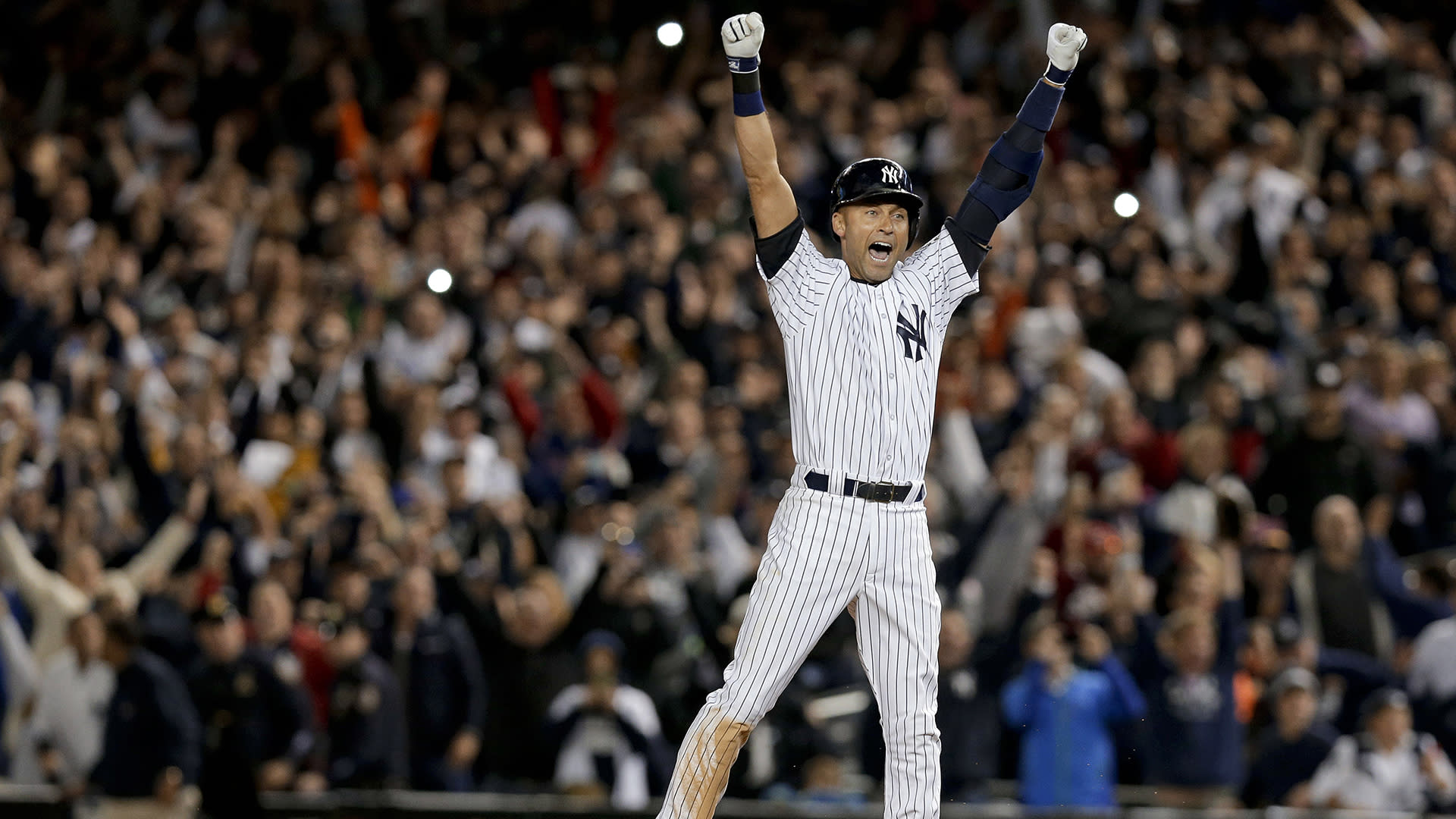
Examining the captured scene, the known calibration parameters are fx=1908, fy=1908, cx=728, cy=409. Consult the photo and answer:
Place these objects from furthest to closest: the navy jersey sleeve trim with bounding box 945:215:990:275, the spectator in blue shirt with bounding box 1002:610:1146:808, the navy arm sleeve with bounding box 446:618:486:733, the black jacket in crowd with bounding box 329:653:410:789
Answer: the navy arm sleeve with bounding box 446:618:486:733
the black jacket in crowd with bounding box 329:653:410:789
the spectator in blue shirt with bounding box 1002:610:1146:808
the navy jersey sleeve trim with bounding box 945:215:990:275

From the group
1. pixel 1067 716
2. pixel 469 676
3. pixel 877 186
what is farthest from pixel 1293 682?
pixel 877 186

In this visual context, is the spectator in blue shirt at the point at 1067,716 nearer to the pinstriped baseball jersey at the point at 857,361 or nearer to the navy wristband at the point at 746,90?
A: the pinstriped baseball jersey at the point at 857,361

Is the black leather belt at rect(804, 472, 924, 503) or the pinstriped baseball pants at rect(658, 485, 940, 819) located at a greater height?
the black leather belt at rect(804, 472, 924, 503)

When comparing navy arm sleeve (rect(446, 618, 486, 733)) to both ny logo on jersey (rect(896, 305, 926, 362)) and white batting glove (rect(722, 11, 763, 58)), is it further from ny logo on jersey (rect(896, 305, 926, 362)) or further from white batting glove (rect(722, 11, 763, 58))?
white batting glove (rect(722, 11, 763, 58))

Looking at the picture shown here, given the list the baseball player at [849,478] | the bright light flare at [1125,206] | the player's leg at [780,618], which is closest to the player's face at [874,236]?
the baseball player at [849,478]

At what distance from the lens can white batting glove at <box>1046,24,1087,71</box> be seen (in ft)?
19.4

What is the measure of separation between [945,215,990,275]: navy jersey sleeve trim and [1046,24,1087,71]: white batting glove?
0.59m

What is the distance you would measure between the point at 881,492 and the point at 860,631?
439 millimetres

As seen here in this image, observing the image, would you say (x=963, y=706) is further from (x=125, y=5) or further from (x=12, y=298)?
(x=125, y=5)

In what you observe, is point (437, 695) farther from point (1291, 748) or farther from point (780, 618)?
point (780, 618)

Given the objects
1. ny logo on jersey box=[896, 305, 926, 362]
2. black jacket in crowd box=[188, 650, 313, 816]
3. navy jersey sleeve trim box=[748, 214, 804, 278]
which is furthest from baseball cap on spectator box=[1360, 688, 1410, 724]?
black jacket in crowd box=[188, 650, 313, 816]

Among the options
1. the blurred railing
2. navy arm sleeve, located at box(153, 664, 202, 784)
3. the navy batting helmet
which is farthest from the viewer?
navy arm sleeve, located at box(153, 664, 202, 784)

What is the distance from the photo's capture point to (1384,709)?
9.48m

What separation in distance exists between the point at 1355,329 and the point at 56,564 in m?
8.03
